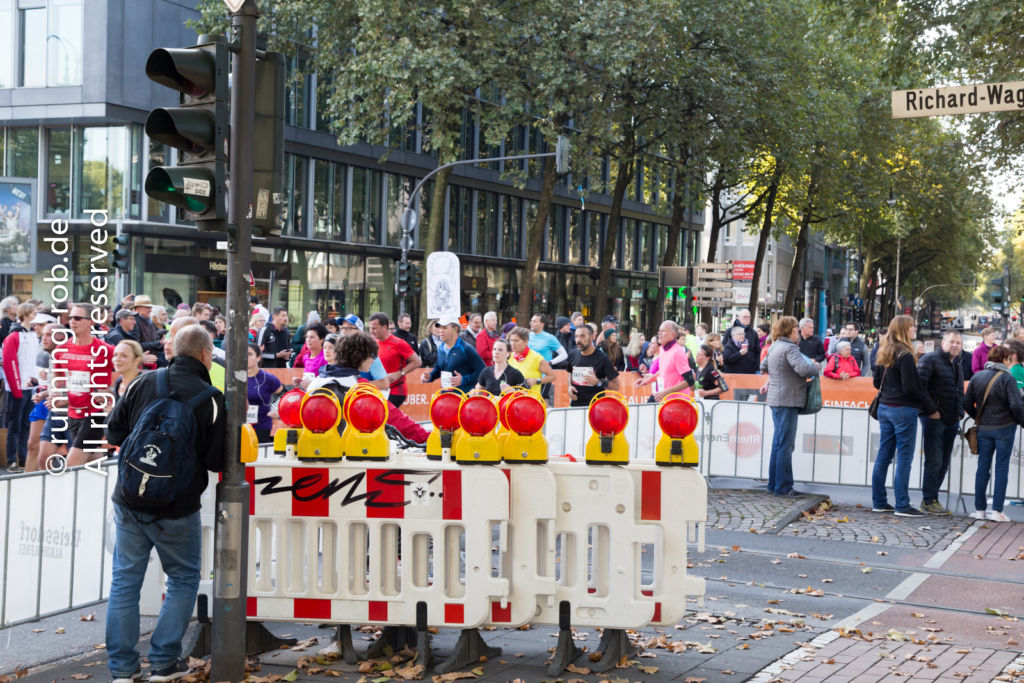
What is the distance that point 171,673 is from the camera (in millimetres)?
5988

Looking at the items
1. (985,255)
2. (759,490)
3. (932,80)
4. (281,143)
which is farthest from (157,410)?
(985,255)

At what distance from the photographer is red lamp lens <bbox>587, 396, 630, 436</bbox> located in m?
6.19

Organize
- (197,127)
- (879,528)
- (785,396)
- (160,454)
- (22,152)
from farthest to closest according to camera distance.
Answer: (22,152) → (785,396) → (879,528) → (160,454) → (197,127)

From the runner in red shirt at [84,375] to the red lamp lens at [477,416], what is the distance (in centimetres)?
468

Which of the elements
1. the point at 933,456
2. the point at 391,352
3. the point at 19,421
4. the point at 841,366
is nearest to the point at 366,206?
the point at 841,366

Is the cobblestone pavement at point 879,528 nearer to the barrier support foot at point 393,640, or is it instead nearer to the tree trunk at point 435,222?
the barrier support foot at point 393,640

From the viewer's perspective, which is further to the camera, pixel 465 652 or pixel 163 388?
pixel 465 652

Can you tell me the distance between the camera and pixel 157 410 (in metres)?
5.82

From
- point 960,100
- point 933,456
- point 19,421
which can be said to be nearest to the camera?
point 960,100

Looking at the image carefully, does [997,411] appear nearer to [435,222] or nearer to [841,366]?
[841,366]

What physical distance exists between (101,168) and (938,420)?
26.9 metres

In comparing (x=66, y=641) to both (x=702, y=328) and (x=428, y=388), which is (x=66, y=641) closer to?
(x=428, y=388)

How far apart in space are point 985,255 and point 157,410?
88.7 metres

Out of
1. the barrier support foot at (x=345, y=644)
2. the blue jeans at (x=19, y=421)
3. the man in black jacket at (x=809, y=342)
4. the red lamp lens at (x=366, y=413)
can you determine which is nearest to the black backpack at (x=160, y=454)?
the red lamp lens at (x=366, y=413)
